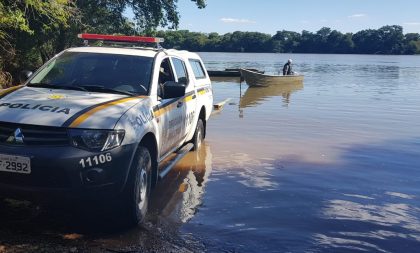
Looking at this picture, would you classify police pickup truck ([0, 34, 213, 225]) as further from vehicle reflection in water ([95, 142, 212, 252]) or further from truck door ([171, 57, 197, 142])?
truck door ([171, 57, 197, 142])

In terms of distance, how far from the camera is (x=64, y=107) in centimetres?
482

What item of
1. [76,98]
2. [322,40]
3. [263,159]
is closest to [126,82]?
[76,98]

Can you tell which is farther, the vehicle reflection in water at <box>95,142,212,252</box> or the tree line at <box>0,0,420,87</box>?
the tree line at <box>0,0,420,87</box>

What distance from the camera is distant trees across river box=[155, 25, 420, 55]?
14388 centimetres

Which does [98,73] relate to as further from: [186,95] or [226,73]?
[226,73]

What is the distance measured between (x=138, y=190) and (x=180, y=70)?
305 centimetres

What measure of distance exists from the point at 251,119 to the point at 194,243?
1146cm

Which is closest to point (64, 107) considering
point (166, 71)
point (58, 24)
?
point (166, 71)

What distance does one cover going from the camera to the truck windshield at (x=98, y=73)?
5.83m

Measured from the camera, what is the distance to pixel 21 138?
14.6ft

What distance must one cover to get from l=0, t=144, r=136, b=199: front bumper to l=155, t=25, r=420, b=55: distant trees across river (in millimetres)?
138134

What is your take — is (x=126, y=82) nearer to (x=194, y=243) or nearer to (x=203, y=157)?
(x=194, y=243)

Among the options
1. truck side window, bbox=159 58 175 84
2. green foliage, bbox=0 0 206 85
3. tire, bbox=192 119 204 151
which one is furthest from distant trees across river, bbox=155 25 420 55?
truck side window, bbox=159 58 175 84

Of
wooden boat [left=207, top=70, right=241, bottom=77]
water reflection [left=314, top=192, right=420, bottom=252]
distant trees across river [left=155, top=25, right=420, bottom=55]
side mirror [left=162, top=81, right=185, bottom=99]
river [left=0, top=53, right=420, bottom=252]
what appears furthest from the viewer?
distant trees across river [left=155, top=25, right=420, bottom=55]
